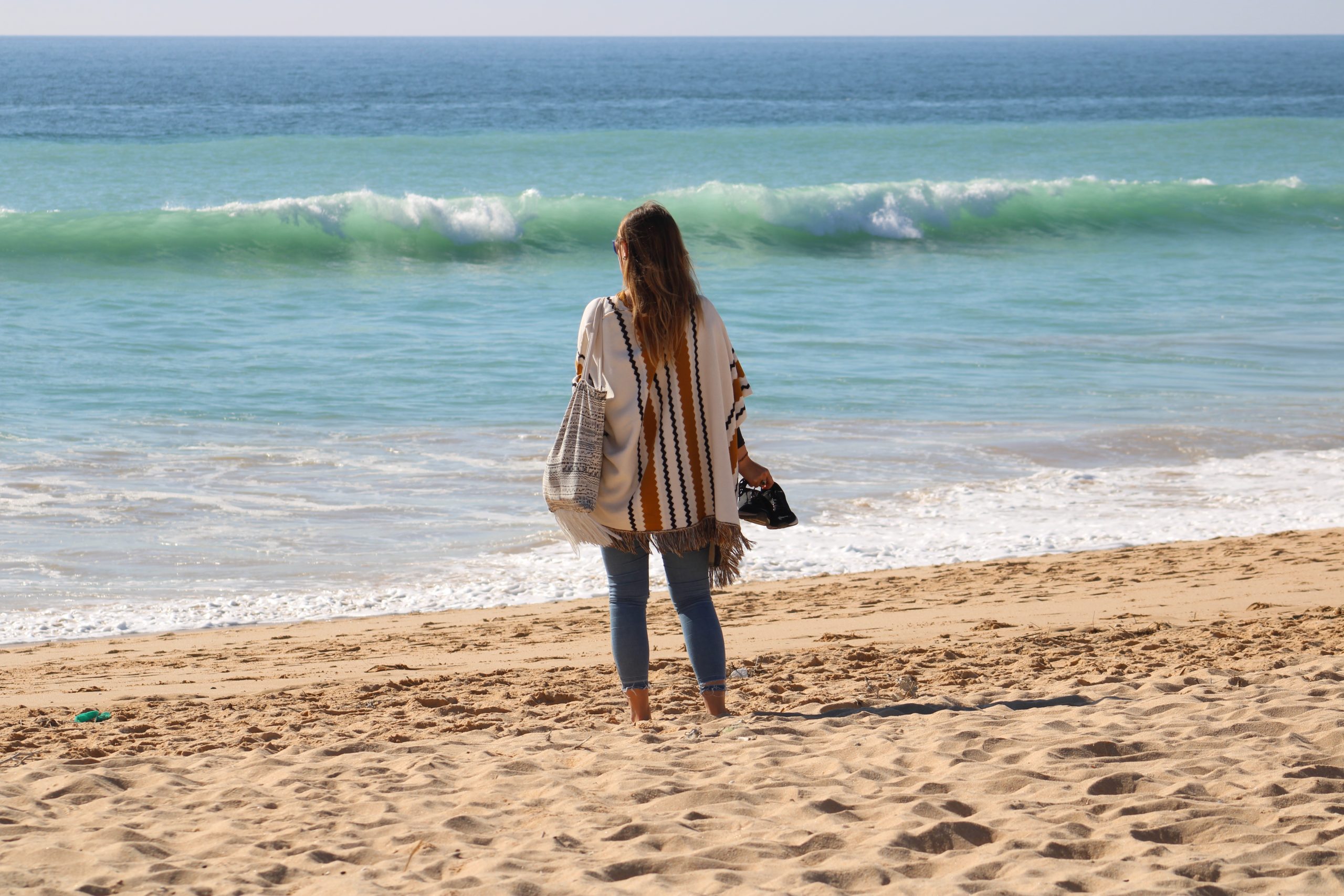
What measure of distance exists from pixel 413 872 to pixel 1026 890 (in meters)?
1.39

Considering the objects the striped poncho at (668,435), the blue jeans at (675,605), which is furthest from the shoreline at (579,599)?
the striped poncho at (668,435)

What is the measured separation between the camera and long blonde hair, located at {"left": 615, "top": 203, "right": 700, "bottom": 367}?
3688mm

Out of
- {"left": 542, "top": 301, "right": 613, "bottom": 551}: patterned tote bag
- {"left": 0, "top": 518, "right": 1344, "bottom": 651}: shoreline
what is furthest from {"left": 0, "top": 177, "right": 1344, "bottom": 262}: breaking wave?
{"left": 542, "top": 301, "right": 613, "bottom": 551}: patterned tote bag

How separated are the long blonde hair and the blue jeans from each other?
652 millimetres

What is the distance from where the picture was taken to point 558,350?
1395 cm

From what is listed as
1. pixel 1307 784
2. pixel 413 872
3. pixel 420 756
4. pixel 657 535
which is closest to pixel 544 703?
pixel 420 756

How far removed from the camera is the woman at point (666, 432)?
3.72 meters

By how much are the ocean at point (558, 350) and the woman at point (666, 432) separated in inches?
118

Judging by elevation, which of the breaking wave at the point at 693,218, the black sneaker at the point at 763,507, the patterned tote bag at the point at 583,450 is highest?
the breaking wave at the point at 693,218

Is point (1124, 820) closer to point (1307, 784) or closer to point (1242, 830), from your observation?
point (1242, 830)

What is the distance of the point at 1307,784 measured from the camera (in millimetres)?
3379

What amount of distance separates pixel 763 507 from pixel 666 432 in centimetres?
41

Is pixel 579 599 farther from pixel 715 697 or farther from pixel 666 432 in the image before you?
pixel 666 432

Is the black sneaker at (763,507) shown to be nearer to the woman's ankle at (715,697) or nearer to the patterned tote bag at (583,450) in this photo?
the patterned tote bag at (583,450)
